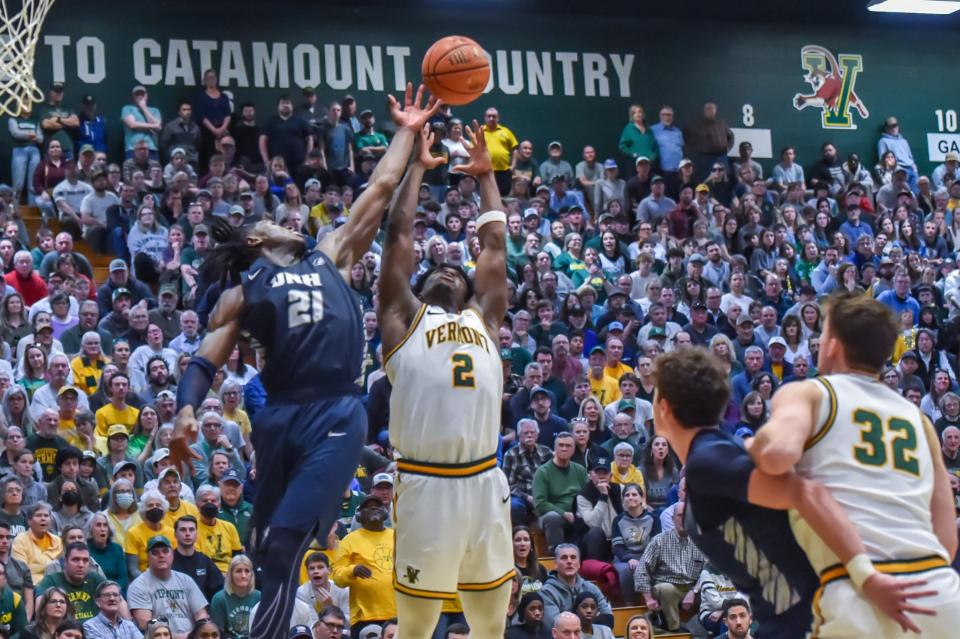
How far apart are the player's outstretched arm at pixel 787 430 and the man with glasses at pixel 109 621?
8.19 meters

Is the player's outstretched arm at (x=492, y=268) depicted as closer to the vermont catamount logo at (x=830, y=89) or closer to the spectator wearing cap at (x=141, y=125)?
the spectator wearing cap at (x=141, y=125)

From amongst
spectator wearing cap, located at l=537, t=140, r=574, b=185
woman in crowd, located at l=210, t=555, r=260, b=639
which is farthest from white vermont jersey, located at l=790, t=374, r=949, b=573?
spectator wearing cap, located at l=537, t=140, r=574, b=185

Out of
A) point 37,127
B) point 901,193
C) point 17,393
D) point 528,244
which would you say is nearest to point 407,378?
point 17,393

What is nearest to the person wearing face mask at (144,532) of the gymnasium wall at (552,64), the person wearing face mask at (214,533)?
the person wearing face mask at (214,533)

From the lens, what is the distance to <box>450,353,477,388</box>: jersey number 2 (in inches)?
320

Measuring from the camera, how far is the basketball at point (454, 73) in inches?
370

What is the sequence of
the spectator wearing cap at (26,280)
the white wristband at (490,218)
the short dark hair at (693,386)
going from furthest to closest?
the spectator wearing cap at (26,280) → the white wristband at (490,218) → the short dark hair at (693,386)

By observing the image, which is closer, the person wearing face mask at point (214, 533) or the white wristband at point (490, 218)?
the white wristband at point (490, 218)

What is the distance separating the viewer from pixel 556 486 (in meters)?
15.5

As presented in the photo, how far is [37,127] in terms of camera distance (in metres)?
22.1

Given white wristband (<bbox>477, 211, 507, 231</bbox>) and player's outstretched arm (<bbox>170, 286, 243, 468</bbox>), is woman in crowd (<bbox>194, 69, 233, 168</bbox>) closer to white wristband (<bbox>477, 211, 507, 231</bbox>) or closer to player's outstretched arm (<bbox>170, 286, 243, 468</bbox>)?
white wristband (<bbox>477, 211, 507, 231</bbox>)

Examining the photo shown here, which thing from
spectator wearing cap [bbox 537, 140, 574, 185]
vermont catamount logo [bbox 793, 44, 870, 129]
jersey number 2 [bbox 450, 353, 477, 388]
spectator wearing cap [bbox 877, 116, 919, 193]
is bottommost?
jersey number 2 [bbox 450, 353, 477, 388]

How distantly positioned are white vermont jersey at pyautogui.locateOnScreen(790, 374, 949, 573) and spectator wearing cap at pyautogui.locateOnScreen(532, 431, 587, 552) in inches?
382

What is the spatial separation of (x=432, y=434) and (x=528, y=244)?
13.0 metres
